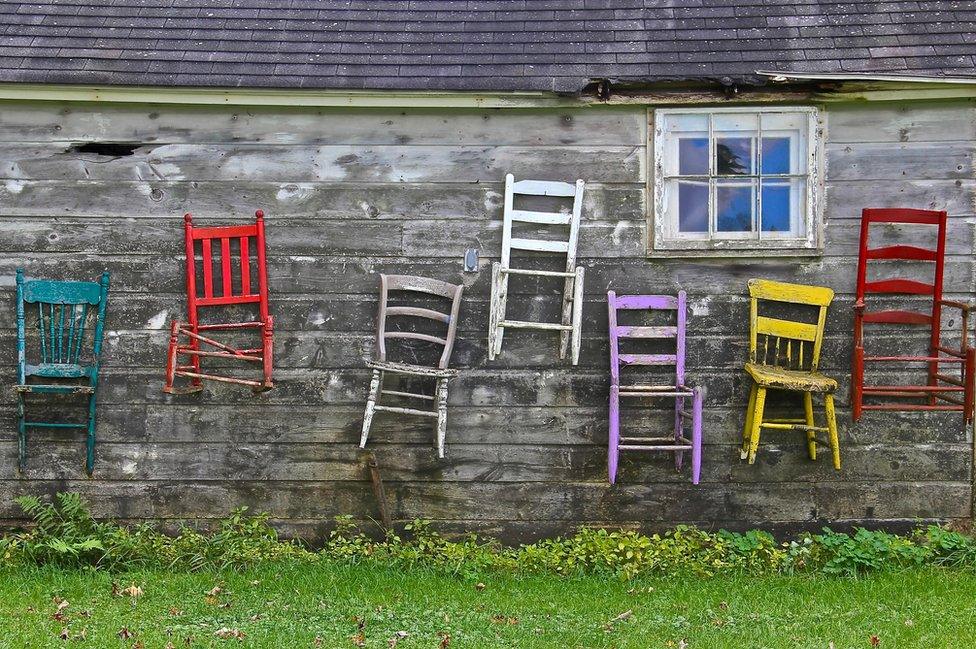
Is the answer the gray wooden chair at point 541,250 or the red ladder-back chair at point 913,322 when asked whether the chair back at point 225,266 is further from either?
the red ladder-back chair at point 913,322

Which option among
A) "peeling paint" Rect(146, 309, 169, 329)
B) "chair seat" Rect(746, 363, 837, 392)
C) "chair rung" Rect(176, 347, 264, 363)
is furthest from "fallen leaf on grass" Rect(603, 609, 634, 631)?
"peeling paint" Rect(146, 309, 169, 329)

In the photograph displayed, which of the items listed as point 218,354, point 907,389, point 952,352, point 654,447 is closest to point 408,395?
point 218,354

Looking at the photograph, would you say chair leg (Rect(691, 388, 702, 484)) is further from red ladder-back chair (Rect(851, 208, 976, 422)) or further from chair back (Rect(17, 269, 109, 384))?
chair back (Rect(17, 269, 109, 384))

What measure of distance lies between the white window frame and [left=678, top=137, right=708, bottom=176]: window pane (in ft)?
0.17

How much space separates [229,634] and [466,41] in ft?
12.4

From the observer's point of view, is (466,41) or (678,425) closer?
(678,425)

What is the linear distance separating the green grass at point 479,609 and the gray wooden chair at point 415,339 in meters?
0.94

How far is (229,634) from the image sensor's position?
5078 mm

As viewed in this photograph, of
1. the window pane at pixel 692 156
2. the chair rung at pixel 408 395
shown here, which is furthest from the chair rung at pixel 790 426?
the chair rung at pixel 408 395

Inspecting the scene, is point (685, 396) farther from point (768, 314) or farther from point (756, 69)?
point (756, 69)

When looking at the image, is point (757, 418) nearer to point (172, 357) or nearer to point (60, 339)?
point (172, 357)

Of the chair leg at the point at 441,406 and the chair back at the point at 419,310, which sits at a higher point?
the chair back at the point at 419,310

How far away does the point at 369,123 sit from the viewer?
650 cm

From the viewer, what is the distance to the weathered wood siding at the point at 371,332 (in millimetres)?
6500
